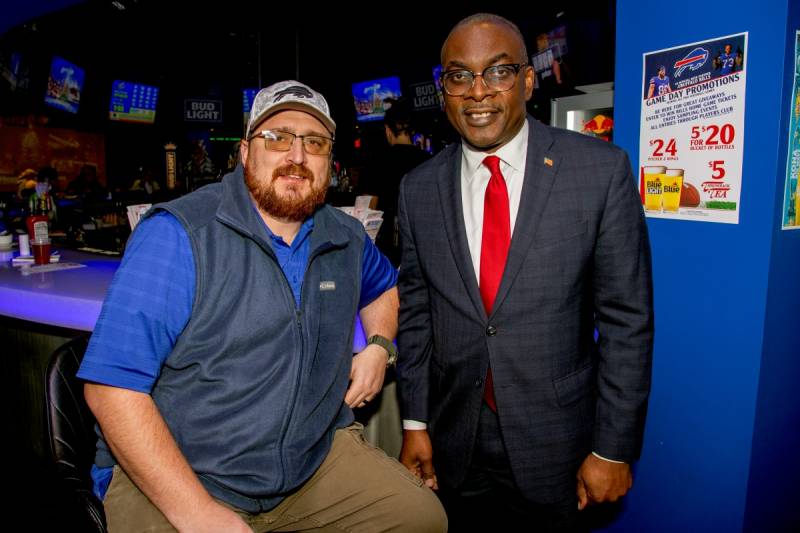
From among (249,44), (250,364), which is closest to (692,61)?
(250,364)

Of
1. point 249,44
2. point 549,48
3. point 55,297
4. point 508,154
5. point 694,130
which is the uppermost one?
point 249,44

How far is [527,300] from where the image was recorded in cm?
155

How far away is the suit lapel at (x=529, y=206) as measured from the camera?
154 centimetres

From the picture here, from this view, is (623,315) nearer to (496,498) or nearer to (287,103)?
(496,498)

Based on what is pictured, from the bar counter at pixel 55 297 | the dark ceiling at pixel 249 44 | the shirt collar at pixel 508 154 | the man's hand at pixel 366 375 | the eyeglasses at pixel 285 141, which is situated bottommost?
the man's hand at pixel 366 375

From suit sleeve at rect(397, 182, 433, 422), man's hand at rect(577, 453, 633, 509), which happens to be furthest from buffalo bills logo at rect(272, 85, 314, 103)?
man's hand at rect(577, 453, 633, 509)

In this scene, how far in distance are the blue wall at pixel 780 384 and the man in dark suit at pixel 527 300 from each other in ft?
2.09

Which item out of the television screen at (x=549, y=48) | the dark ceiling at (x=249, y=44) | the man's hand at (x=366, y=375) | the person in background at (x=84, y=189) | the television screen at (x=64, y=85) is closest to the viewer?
the man's hand at (x=366, y=375)

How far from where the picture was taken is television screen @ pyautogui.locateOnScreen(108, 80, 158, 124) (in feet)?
33.7

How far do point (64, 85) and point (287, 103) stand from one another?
371 inches

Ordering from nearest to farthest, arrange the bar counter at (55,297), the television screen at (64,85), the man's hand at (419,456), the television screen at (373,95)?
the man's hand at (419,456) → the bar counter at (55,297) → the television screen at (64,85) → the television screen at (373,95)

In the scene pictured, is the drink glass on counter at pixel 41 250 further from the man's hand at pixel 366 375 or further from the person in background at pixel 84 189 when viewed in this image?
the person in background at pixel 84 189

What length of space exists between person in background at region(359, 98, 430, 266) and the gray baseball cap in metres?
1.73

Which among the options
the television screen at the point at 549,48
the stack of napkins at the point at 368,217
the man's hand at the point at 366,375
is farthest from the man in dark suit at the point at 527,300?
the television screen at the point at 549,48
